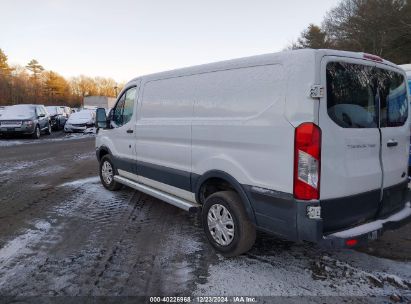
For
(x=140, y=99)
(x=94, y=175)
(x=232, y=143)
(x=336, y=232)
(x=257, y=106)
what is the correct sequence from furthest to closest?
(x=94, y=175), (x=140, y=99), (x=232, y=143), (x=257, y=106), (x=336, y=232)

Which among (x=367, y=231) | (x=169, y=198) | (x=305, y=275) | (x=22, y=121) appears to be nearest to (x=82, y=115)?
(x=22, y=121)

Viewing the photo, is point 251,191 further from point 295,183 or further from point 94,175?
point 94,175

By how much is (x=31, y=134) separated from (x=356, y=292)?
1940cm

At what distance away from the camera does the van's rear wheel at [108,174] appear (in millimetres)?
6878

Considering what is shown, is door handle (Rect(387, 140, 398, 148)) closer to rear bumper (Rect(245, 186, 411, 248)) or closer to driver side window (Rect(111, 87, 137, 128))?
rear bumper (Rect(245, 186, 411, 248))

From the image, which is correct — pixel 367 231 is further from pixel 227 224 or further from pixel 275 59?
pixel 275 59

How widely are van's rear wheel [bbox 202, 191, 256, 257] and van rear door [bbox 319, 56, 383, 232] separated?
0.89 m

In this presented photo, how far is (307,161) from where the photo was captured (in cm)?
306

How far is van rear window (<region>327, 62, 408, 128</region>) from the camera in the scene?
3.17m

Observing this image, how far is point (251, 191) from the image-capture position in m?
3.57

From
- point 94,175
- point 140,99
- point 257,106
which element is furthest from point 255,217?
point 94,175

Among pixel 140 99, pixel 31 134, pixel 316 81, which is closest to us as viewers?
pixel 316 81

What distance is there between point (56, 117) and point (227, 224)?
2461 centimetres

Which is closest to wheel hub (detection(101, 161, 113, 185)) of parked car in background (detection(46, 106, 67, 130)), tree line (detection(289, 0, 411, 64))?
parked car in background (detection(46, 106, 67, 130))
